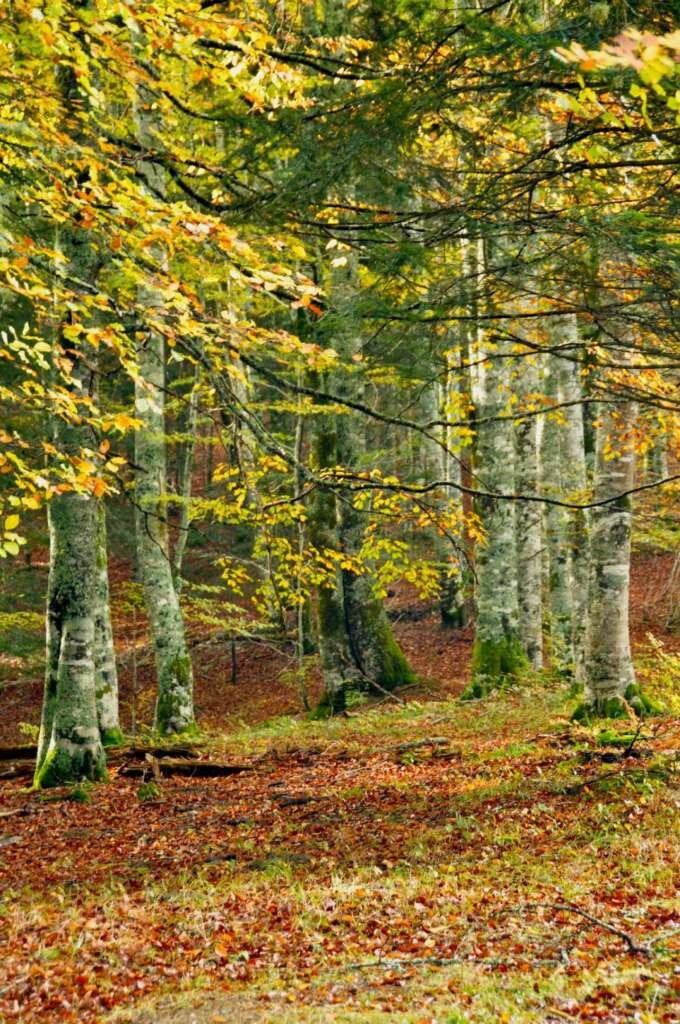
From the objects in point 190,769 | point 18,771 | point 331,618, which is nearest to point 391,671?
point 331,618

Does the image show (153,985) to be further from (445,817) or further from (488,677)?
(488,677)

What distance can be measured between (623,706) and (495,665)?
494cm

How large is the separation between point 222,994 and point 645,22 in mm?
6667

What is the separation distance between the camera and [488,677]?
14.8m

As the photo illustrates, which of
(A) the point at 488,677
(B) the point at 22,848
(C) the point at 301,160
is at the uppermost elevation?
(C) the point at 301,160

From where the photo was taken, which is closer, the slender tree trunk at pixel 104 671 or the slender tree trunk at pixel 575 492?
the slender tree trunk at pixel 575 492

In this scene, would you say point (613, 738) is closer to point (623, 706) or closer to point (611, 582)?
point (623, 706)

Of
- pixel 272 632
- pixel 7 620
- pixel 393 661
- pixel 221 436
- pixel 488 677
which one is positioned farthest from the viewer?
pixel 272 632

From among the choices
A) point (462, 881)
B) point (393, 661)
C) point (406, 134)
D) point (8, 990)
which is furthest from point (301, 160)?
point (393, 661)

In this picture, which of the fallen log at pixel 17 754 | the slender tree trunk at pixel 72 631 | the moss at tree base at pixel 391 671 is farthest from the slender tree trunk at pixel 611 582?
the fallen log at pixel 17 754

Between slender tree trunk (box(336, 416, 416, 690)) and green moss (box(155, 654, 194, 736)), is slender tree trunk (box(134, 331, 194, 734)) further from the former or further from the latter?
slender tree trunk (box(336, 416, 416, 690))

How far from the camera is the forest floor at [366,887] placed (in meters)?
4.50

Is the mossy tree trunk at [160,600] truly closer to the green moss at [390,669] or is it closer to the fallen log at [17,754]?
the fallen log at [17,754]

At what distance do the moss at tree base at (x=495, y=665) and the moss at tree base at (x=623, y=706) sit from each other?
15.1ft
